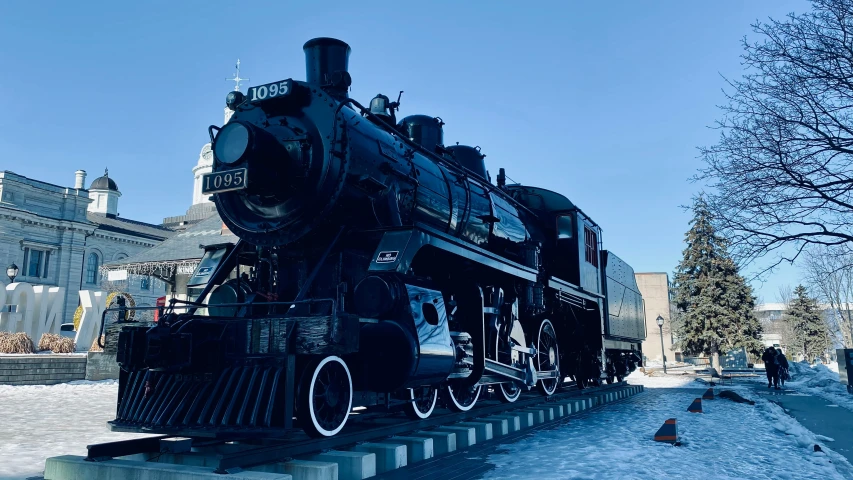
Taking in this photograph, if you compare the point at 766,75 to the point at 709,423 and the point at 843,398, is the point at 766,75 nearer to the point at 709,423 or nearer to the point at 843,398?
the point at 709,423

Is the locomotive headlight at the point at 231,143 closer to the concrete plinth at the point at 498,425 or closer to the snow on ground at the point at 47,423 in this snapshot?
the snow on ground at the point at 47,423

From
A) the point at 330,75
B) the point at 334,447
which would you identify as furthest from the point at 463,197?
the point at 334,447

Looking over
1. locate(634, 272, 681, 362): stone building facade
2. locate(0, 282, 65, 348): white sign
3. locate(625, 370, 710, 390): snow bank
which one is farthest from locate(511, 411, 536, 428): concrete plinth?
locate(634, 272, 681, 362): stone building facade

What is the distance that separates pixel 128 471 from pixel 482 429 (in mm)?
3535

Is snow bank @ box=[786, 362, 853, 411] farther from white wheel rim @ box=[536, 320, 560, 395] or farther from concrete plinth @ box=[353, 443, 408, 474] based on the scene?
concrete plinth @ box=[353, 443, 408, 474]

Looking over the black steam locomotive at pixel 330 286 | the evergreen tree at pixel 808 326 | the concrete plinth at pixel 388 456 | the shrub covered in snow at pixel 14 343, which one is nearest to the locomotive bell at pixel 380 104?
the black steam locomotive at pixel 330 286

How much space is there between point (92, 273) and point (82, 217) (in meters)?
4.46

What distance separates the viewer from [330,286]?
5.60 meters

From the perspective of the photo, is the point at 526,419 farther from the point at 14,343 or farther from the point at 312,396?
the point at 14,343

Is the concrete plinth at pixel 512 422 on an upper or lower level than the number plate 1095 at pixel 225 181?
lower

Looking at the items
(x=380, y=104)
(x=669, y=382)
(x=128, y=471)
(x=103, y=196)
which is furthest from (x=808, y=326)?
(x=103, y=196)

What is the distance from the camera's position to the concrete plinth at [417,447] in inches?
196

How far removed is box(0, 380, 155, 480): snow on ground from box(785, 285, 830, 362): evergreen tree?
46059 millimetres

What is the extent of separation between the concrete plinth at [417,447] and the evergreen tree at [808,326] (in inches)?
1830
